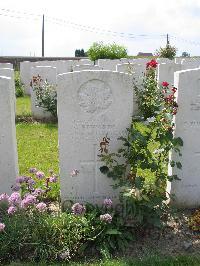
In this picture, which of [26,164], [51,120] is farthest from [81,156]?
[51,120]

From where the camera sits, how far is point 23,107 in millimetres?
13117

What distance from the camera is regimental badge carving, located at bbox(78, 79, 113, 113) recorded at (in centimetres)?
477

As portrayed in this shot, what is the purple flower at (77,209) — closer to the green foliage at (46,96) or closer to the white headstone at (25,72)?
the green foliage at (46,96)

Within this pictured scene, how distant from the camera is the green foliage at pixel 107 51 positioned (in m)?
26.0

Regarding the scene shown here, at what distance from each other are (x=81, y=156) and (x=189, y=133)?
53.2 inches

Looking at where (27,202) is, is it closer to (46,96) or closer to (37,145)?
(37,145)

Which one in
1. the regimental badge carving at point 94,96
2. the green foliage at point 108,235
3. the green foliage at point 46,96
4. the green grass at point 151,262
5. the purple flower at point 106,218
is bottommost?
the green grass at point 151,262

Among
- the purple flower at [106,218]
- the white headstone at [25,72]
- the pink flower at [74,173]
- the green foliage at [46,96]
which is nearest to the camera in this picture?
the purple flower at [106,218]

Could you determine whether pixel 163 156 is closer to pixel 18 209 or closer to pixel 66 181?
pixel 66 181

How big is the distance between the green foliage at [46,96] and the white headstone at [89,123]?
5976 mm

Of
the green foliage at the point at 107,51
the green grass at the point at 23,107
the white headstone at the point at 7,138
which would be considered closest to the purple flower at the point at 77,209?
the white headstone at the point at 7,138

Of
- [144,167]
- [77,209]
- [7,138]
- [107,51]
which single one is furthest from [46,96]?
[107,51]

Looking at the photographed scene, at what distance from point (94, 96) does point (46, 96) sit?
6272mm

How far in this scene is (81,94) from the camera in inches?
188
